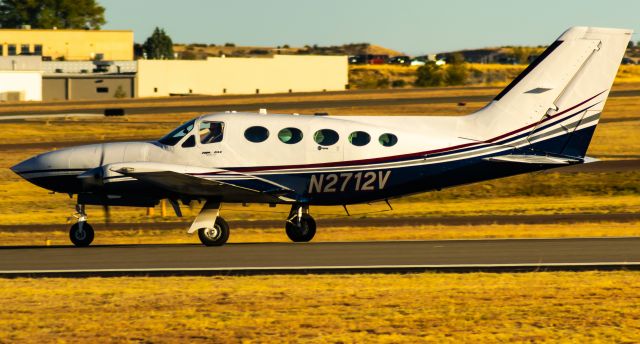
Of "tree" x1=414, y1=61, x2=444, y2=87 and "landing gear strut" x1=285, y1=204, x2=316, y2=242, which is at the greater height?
"tree" x1=414, y1=61, x2=444, y2=87

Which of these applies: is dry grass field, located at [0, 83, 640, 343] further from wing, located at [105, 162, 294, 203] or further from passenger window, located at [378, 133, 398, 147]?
passenger window, located at [378, 133, 398, 147]

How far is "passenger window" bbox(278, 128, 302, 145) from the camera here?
24.0 metres

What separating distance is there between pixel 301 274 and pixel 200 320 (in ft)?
15.1

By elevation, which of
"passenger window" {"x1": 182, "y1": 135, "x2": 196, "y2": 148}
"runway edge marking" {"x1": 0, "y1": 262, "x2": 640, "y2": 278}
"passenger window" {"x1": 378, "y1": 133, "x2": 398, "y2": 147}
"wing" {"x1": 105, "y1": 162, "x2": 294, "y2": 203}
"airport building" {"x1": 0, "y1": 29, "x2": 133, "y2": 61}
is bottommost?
"runway edge marking" {"x1": 0, "y1": 262, "x2": 640, "y2": 278}

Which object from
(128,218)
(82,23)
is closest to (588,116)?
(128,218)

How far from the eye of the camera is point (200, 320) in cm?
1477

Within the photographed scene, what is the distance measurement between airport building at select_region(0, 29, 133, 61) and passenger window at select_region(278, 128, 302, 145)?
422 ft

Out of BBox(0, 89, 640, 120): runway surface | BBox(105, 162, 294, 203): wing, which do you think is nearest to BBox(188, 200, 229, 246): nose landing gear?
BBox(105, 162, 294, 203): wing

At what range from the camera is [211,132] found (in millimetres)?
24328

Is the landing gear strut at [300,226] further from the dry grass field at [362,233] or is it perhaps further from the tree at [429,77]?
the tree at [429,77]

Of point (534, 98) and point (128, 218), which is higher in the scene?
point (534, 98)

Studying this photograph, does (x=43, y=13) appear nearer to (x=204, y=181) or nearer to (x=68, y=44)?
(x=68, y=44)

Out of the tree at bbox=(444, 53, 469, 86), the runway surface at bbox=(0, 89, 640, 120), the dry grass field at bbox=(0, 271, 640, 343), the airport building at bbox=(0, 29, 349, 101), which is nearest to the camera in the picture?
the dry grass field at bbox=(0, 271, 640, 343)

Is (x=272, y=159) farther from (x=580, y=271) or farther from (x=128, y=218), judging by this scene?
(x=128, y=218)
